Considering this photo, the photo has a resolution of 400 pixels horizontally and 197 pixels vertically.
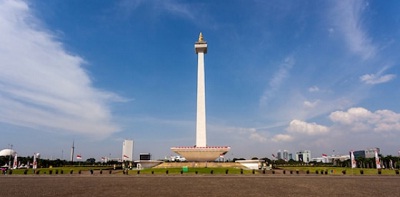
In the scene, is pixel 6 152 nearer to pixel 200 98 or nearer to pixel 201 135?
pixel 201 135

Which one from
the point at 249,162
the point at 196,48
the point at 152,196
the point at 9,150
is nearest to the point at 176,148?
the point at 249,162

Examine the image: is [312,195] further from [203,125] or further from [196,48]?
[196,48]

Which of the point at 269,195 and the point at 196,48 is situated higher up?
Result: the point at 196,48

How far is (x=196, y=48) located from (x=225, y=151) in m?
21.9

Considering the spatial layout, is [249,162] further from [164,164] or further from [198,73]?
[198,73]

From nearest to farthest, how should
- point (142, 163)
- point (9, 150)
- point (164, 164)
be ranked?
point (164, 164), point (142, 163), point (9, 150)

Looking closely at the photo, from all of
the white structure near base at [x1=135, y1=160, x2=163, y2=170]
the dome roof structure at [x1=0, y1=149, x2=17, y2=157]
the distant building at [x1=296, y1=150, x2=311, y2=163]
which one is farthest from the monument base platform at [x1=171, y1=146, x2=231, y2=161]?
the distant building at [x1=296, y1=150, x2=311, y2=163]

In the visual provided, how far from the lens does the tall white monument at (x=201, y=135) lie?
177 feet

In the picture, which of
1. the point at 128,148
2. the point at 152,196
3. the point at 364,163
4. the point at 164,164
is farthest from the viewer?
the point at 128,148

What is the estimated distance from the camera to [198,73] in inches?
2354

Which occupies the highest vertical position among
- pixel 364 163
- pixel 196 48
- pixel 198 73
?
pixel 196 48

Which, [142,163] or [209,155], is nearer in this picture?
[209,155]

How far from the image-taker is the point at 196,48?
6159 centimetres

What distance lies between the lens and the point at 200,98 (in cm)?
5816
